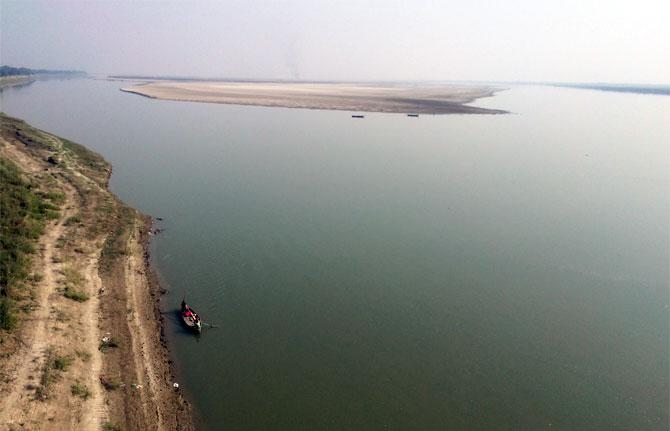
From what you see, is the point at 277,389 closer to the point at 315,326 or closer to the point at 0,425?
the point at 315,326

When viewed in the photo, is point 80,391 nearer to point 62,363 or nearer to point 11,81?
point 62,363

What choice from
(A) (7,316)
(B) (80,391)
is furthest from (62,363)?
A: (A) (7,316)

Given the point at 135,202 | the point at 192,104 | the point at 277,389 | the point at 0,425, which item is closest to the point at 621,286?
the point at 277,389

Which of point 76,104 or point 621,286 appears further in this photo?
point 76,104

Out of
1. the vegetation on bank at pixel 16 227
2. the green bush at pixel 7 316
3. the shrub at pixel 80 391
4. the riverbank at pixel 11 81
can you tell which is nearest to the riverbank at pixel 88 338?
the shrub at pixel 80 391

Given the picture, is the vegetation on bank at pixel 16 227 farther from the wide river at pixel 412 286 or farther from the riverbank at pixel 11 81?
the riverbank at pixel 11 81

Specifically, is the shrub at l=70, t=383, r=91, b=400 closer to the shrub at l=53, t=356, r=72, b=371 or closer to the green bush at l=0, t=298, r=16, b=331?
the shrub at l=53, t=356, r=72, b=371
